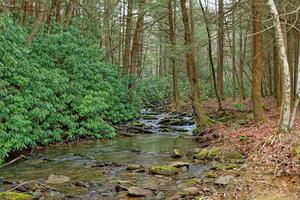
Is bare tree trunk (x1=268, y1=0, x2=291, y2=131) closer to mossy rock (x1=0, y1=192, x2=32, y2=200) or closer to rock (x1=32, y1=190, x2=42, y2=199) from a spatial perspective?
rock (x1=32, y1=190, x2=42, y2=199)

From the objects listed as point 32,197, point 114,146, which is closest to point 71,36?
point 114,146

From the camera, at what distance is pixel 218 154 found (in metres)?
10.9

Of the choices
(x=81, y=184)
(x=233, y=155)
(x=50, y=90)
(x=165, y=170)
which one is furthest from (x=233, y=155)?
(x=50, y=90)

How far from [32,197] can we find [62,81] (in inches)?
292

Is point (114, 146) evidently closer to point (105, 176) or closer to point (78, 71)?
point (78, 71)

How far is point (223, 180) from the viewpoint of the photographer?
25.9 ft

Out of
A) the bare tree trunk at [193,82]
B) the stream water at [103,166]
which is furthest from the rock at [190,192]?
the bare tree trunk at [193,82]

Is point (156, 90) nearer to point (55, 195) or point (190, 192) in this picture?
point (55, 195)

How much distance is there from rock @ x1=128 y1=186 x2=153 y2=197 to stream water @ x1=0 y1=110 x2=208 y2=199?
5.9 inches

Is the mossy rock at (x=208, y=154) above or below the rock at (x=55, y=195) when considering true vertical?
above

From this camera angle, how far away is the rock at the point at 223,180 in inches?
303

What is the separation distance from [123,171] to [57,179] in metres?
1.87

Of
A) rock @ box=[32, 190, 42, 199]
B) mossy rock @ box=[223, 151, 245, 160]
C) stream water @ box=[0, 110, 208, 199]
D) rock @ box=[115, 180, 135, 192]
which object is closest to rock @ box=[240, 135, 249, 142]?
mossy rock @ box=[223, 151, 245, 160]

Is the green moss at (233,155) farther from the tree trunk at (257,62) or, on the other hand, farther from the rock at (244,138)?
the tree trunk at (257,62)
